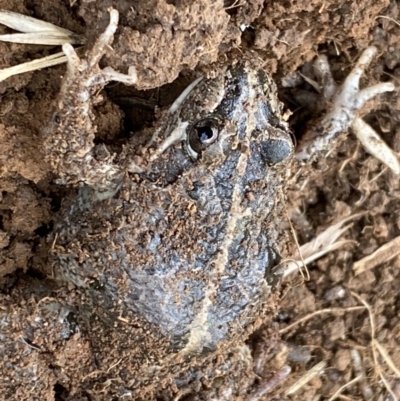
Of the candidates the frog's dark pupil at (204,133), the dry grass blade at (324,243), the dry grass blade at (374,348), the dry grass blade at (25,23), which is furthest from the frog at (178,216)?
the dry grass blade at (374,348)

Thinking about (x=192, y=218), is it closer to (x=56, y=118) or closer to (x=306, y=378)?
(x=56, y=118)

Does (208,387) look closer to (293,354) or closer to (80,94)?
(293,354)

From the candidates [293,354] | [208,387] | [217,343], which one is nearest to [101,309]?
[217,343]

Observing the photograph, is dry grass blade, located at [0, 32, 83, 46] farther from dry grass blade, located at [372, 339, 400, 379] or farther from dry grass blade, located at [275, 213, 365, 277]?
dry grass blade, located at [372, 339, 400, 379]

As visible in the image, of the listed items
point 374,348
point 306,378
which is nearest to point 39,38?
point 306,378

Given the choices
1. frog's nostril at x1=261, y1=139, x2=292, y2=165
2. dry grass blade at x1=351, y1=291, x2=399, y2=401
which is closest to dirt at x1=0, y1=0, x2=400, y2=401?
dry grass blade at x1=351, y1=291, x2=399, y2=401

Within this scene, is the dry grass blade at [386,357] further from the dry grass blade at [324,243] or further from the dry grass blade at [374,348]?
the dry grass blade at [324,243]

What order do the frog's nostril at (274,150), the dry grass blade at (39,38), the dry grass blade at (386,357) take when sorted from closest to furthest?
the dry grass blade at (39,38) → the frog's nostril at (274,150) → the dry grass blade at (386,357)
